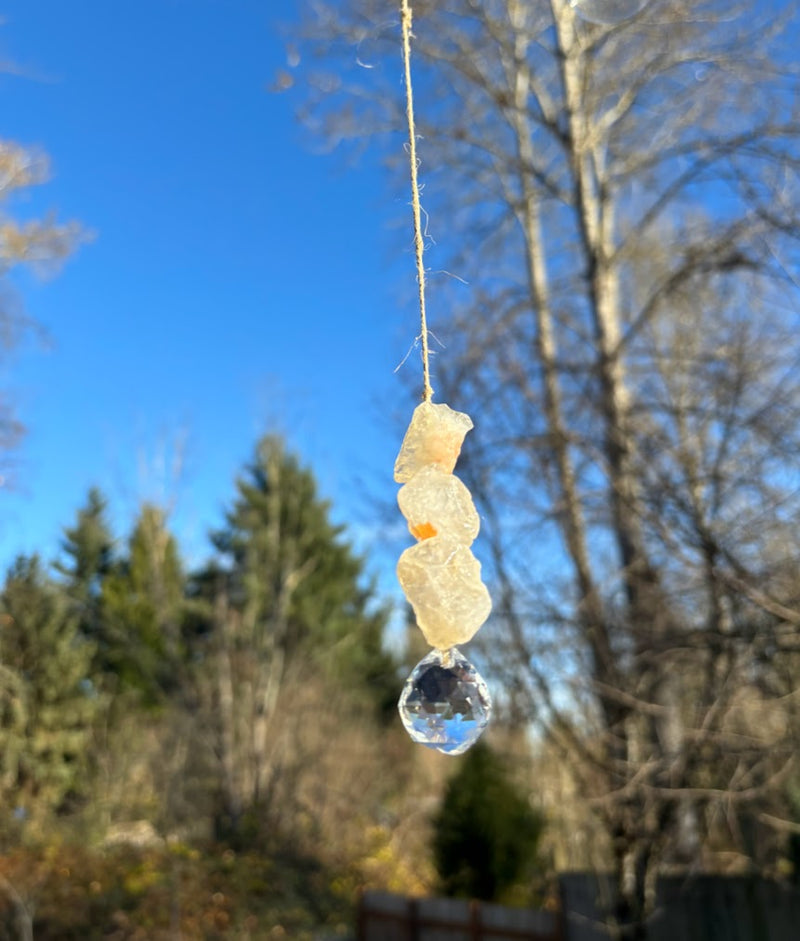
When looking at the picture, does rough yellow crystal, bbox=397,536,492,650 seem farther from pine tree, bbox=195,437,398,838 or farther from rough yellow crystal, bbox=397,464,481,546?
pine tree, bbox=195,437,398,838

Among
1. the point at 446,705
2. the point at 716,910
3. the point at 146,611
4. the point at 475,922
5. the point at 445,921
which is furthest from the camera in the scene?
the point at 146,611

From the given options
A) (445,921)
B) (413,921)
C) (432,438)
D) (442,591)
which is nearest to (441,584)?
(442,591)

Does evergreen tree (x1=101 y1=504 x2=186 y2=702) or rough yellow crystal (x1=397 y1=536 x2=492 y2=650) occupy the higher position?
evergreen tree (x1=101 y1=504 x2=186 y2=702)

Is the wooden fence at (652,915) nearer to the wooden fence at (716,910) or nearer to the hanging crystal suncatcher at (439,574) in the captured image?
the wooden fence at (716,910)

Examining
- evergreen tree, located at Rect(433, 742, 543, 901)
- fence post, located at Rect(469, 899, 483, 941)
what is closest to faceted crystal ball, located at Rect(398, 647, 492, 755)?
fence post, located at Rect(469, 899, 483, 941)

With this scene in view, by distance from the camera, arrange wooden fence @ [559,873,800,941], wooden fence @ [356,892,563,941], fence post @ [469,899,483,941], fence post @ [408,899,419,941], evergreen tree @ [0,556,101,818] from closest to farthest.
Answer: wooden fence @ [559,873,800,941] → wooden fence @ [356,892,563,941] → fence post @ [469,899,483,941] → fence post @ [408,899,419,941] → evergreen tree @ [0,556,101,818]

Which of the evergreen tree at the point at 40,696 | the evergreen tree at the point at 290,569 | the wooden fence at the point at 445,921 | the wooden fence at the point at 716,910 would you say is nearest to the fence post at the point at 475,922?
the wooden fence at the point at 445,921

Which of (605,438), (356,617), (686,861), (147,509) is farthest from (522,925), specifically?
(356,617)

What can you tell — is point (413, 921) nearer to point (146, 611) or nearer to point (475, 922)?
point (475, 922)
